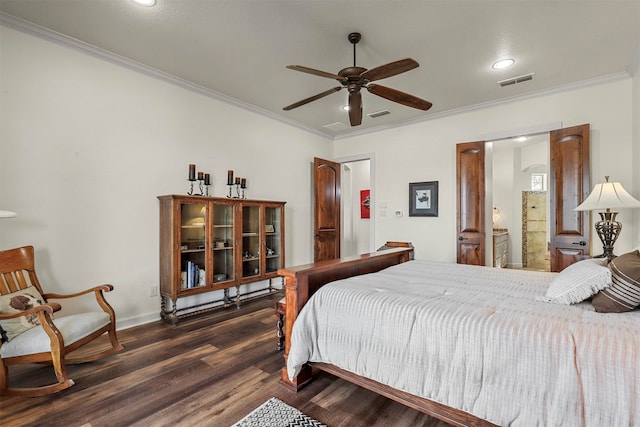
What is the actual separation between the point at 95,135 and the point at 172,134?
0.76 m

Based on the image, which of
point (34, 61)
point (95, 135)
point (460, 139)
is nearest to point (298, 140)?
point (460, 139)

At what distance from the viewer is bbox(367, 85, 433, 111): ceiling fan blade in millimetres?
2654

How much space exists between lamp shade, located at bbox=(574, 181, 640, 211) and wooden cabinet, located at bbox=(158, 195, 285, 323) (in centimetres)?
354

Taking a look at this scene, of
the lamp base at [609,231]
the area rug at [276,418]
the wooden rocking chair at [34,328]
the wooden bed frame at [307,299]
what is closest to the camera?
the wooden bed frame at [307,299]

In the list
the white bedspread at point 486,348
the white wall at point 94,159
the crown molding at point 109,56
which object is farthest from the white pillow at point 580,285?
the crown molding at point 109,56

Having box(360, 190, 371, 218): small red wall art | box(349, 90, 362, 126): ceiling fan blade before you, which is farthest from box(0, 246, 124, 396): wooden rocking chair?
box(360, 190, 371, 218): small red wall art

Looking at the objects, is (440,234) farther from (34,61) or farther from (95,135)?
(34,61)

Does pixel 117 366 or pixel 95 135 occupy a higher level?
pixel 95 135

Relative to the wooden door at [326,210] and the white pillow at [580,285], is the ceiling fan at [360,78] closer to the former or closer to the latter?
the white pillow at [580,285]

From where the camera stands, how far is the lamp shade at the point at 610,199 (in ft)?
9.18

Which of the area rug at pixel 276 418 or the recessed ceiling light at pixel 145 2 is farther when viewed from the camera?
the recessed ceiling light at pixel 145 2

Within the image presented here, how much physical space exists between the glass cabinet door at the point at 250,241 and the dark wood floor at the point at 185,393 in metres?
1.28

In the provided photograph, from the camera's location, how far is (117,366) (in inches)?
91.0

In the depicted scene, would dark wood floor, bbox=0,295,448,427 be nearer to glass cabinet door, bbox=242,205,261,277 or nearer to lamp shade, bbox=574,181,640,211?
glass cabinet door, bbox=242,205,261,277
